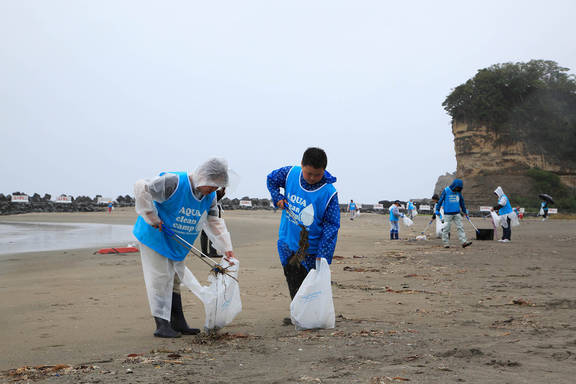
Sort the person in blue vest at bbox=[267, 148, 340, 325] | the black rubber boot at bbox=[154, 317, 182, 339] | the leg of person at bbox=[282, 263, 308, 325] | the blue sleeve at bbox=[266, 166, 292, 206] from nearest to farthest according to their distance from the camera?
the black rubber boot at bbox=[154, 317, 182, 339] → the person in blue vest at bbox=[267, 148, 340, 325] → the leg of person at bbox=[282, 263, 308, 325] → the blue sleeve at bbox=[266, 166, 292, 206]

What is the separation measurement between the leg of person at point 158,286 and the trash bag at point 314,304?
3.32 ft

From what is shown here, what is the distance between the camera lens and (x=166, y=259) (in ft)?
14.0

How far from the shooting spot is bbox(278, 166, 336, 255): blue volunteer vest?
4.57 metres

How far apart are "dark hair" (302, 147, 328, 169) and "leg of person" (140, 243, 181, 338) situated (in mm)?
1438

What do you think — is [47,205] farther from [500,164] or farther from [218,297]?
[218,297]

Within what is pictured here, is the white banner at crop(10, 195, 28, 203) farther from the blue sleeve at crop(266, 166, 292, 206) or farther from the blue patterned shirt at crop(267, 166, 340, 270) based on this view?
the blue patterned shirt at crop(267, 166, 340, 270)

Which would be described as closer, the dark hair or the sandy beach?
the sandy beach

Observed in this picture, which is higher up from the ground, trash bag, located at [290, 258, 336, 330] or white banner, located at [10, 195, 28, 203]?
white banner, located at [10, 195, 28, 203]

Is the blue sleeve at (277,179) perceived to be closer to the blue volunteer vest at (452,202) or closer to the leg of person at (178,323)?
→ the leg of person at (178,323)

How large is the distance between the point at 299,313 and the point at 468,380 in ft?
5.90

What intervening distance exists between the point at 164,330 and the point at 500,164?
4763 cm

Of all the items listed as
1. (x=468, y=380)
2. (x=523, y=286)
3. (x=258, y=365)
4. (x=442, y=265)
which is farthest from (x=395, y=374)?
(x=442, y=265)

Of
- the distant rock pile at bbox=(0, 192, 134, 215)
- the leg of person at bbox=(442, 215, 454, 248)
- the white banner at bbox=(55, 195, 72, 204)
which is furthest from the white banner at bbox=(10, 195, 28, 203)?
the leg of person at bbox=(442, 215, 454, 248)

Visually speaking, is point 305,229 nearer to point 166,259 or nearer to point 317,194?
point 317,194
